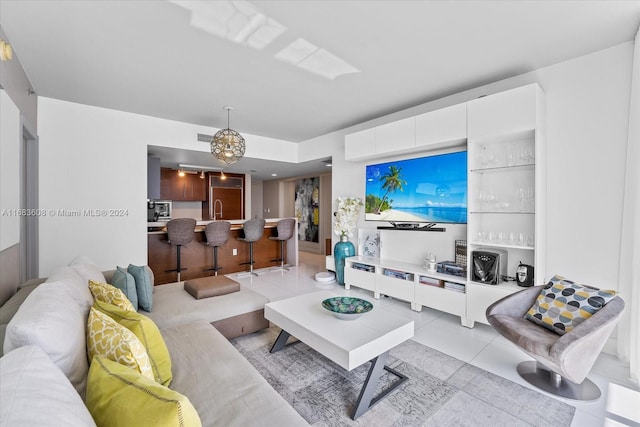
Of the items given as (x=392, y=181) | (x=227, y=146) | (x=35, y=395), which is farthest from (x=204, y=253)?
(x=35, y=395)

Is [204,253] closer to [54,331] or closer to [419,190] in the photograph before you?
[419,190]

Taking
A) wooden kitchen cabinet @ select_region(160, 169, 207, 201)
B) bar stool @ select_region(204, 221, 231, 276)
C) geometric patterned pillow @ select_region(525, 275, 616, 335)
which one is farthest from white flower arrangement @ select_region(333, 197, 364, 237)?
wooden kitchen cabinet @ select_region(160, 169, 207, 201)

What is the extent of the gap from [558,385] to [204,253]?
4.88m

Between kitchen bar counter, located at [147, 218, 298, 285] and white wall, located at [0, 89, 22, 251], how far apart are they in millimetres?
2155

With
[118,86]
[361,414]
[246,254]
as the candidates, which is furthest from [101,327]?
[246,254]

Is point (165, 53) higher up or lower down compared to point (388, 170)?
higher up

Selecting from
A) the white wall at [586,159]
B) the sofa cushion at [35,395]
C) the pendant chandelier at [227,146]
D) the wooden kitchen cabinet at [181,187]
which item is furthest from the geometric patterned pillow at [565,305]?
the wooden kitchen cabinet at [181,187]

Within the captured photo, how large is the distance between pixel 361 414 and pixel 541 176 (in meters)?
2.67

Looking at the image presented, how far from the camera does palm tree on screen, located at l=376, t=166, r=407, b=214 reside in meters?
4.11

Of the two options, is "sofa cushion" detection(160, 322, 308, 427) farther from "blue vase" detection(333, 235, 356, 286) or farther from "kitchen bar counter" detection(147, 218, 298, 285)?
"kitchen bar counter" detection(147, 218, 298, 285)

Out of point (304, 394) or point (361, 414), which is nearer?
point (361, 414)

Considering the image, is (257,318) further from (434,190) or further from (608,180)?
(608,180)

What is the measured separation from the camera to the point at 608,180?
2557 millimetres

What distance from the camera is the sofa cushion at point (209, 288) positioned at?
2.74 m
